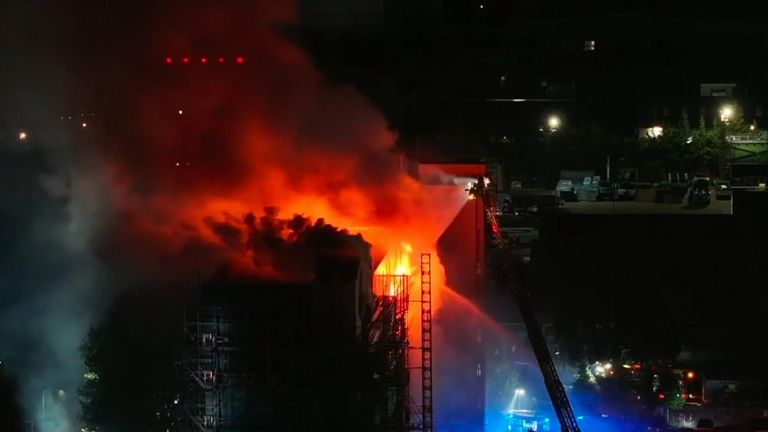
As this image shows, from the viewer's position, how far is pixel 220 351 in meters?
13.8

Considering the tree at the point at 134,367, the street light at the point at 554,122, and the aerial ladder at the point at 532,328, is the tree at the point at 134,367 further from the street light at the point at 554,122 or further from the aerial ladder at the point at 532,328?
the street light at the point at 554,122

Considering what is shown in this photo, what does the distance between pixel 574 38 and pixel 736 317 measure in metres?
18.6

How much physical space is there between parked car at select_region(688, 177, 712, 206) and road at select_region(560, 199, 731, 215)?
21 cm

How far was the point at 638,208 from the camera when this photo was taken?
25672mm

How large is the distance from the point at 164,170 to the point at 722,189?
1623 centimetres

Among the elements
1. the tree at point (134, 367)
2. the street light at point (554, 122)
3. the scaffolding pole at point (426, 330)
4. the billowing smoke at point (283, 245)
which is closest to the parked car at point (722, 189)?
the street light at point (554, 122)

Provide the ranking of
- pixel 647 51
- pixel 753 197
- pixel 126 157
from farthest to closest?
pixel 647 51 < pixel 753 197 < pixel 126 157

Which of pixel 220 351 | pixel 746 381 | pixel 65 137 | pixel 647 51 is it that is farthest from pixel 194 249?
pixel 647 51

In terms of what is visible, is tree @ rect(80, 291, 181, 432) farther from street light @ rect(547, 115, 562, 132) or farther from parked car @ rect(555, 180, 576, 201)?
street light @ rect(547, 115, 562, 132)

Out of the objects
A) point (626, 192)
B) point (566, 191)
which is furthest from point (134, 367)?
point (626, 192)

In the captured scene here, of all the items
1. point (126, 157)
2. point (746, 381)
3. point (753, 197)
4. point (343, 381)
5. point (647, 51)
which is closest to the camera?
point (343, 381)

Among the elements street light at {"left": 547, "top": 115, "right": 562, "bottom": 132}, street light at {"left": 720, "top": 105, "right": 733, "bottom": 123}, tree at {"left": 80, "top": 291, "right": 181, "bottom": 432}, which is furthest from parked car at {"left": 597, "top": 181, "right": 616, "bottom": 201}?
tree at {"left": 80, "top": 291, "right": 181, "bottom": 432}

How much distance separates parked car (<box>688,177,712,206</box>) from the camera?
25.5 m

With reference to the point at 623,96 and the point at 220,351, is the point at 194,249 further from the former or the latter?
the point at 623,96
